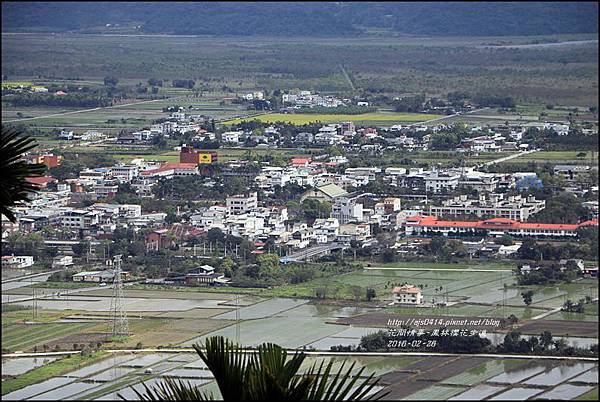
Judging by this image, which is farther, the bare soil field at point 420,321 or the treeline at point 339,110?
the treeline at point 339,110

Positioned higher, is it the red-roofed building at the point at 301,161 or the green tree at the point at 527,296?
the red-roofed building at the point at 301,161

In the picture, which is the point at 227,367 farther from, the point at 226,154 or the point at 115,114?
the point at 115,114

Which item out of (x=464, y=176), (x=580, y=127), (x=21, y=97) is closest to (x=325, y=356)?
(x=464, y=176)

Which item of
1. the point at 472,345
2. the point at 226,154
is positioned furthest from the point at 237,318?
the point at 226,154

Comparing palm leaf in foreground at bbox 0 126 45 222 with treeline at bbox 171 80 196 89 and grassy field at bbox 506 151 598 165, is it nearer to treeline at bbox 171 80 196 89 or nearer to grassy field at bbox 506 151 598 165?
grassy field at bbox 506 151 598 165

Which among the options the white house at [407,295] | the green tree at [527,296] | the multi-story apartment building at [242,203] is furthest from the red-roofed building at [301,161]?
the green tree at [527,296]

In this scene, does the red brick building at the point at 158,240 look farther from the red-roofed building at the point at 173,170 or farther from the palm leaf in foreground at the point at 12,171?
the palm leaf in foreground at the point at 12,171

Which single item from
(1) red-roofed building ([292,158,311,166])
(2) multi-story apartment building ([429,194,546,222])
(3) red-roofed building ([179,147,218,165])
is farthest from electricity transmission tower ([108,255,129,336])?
(1) red-roofed building ([292,158,311,166])
